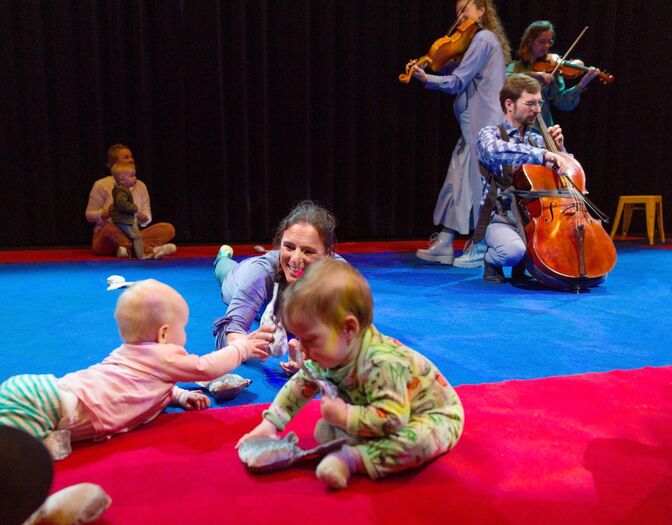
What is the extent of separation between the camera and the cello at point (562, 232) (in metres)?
2.85

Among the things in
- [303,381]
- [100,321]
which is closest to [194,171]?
[100,321]

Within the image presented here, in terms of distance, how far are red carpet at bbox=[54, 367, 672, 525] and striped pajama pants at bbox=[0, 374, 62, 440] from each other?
3.6 inches

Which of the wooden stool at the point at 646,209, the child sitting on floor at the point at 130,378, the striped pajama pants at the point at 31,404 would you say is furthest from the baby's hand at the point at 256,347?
the wooden stool at the point at 646,209

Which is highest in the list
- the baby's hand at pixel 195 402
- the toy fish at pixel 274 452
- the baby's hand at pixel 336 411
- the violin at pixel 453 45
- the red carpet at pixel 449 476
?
the violin at pixel 453 45

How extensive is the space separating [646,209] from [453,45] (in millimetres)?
2685

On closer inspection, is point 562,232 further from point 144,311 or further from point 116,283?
point 116,283

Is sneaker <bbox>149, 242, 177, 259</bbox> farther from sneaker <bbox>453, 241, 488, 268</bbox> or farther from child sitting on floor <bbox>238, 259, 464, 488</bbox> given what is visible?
child sitting on floor <bbox>238, 259, 464, 488</bbox>

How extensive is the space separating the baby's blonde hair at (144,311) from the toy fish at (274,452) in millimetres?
338

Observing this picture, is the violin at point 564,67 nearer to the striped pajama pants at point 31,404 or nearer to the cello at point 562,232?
the cello at point 562,232

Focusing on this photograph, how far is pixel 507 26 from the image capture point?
5617 millimetres

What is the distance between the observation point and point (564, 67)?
3.89 metres

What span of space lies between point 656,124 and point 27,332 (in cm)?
611

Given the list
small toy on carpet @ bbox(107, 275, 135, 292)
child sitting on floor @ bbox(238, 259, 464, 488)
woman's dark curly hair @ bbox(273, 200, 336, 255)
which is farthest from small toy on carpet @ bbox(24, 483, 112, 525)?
small toy on carpet @ bbox(107, 275, 135, 292)

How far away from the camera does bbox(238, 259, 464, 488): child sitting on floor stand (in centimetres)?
106
